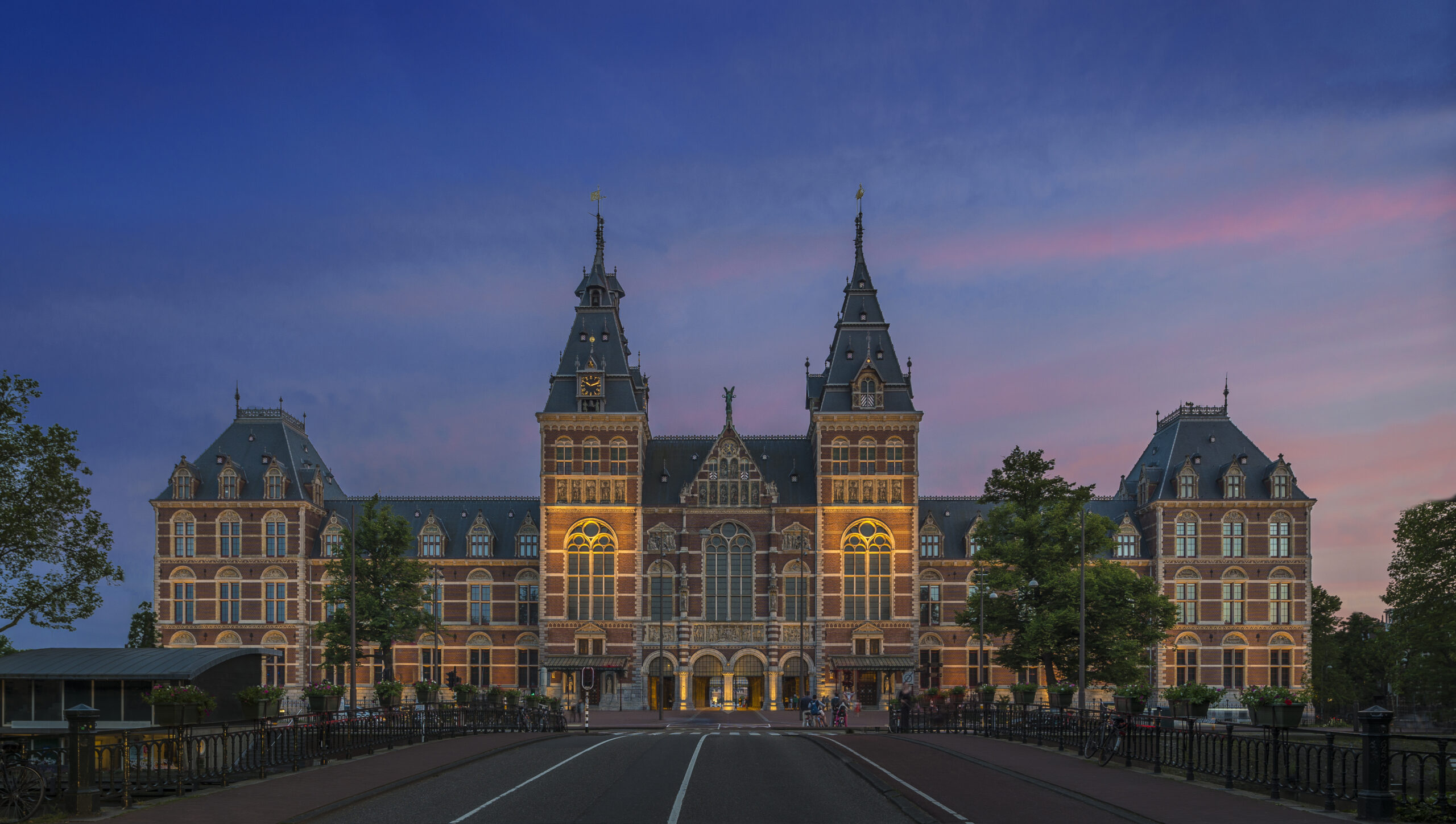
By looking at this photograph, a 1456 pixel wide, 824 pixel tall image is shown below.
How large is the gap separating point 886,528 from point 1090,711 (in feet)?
135

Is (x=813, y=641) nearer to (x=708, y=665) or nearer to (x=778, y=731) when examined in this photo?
(x=708, y=665)

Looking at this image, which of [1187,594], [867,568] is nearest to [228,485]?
[867,568]

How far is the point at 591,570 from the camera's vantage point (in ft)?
253

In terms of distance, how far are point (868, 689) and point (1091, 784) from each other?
5168 centimetres

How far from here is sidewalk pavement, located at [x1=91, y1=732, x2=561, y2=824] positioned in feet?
64.6

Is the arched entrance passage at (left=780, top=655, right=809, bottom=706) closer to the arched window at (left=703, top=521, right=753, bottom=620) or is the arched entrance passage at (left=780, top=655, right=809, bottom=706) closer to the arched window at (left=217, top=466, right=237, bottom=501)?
the arched window at (left=703, top=521, right=753, bottom=620)

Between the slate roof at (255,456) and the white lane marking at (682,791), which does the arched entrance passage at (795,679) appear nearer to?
the slate roof at (255,456)

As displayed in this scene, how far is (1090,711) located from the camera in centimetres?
3566

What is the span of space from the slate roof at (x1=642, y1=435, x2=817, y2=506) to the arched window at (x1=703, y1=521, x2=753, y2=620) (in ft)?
11.4

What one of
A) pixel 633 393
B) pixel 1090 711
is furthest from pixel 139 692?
pixel 633 393

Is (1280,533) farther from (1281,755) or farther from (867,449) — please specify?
(1281,755)

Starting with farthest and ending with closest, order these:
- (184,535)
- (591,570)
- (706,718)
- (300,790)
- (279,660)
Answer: (184,535), (279,660), (591,570), (706,718), (300,790)

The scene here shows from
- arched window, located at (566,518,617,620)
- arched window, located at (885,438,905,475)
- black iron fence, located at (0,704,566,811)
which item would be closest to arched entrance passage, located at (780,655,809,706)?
arched window, located at (566,518,617,620)

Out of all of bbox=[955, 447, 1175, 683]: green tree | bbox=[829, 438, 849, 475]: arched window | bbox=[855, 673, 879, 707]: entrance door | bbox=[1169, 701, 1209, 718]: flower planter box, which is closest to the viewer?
bbox=[1169, 701, 1209, 718]: flower planter box
